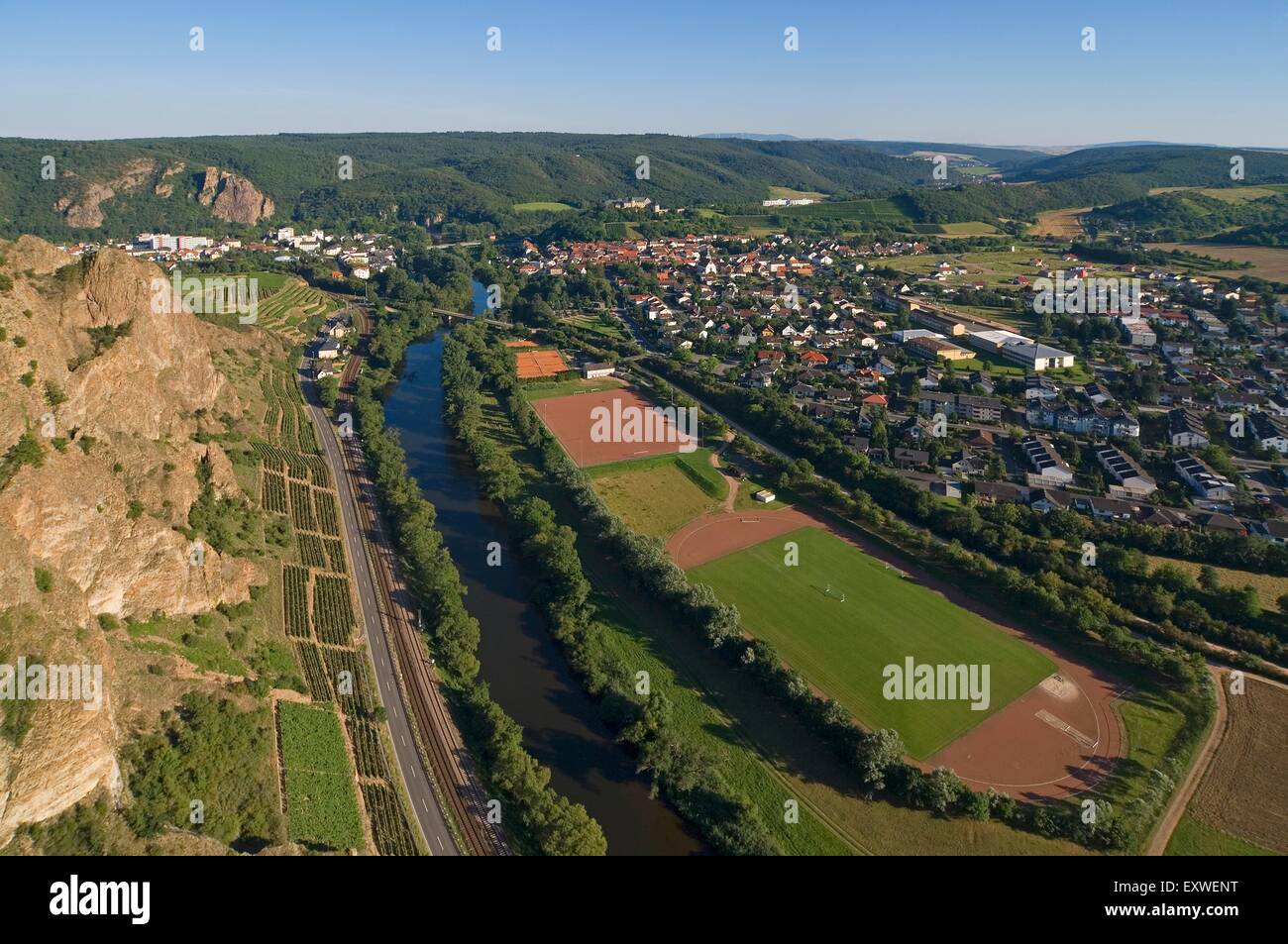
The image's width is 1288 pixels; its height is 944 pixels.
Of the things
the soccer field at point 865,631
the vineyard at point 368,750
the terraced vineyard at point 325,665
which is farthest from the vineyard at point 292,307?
the soccer field at point 865,631

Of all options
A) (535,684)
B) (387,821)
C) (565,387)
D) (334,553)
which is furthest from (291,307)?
(387,821)

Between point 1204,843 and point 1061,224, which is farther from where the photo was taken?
point 1061,224

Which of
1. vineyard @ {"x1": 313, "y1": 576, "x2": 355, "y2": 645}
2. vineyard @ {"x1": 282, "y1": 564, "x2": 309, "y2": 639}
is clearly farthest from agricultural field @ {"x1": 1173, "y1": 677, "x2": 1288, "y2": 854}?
vineyard @ {"x1": 282, "y1": 564, "x2": 309, "y2": 639}

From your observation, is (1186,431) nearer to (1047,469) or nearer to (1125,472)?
(1125,472)

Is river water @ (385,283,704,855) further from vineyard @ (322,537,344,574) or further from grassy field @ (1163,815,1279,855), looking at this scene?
grassy field @ (1163,815,1279,855)

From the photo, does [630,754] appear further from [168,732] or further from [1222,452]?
[1222,452]

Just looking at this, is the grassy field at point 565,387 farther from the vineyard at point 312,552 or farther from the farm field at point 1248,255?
the farm field at point 1248,255
